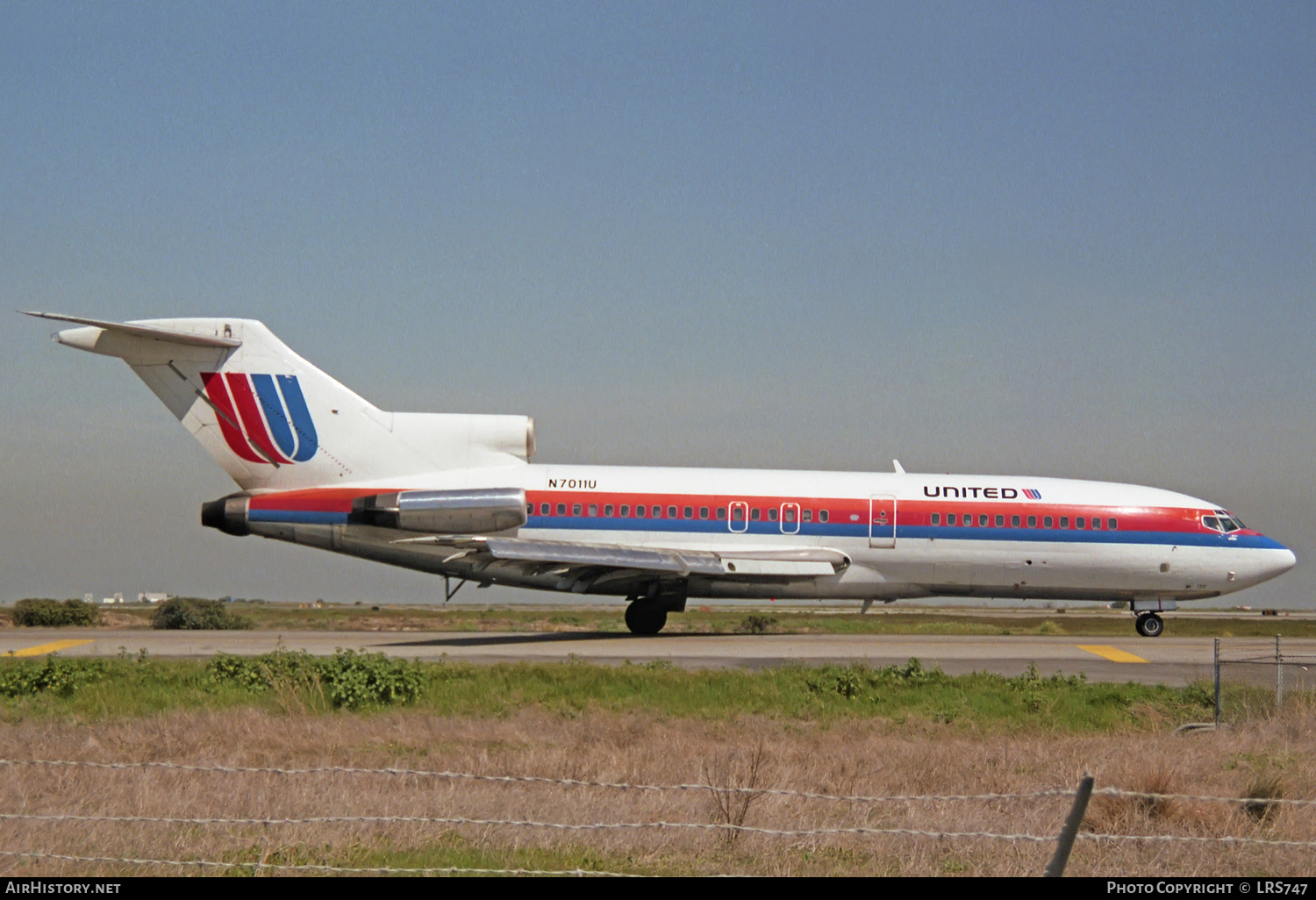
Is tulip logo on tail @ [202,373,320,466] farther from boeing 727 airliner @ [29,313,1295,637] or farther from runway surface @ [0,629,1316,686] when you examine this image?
runway surface @ [0,629,1316,686]

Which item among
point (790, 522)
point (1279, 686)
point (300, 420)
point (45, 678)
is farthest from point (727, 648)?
point (45, 678)

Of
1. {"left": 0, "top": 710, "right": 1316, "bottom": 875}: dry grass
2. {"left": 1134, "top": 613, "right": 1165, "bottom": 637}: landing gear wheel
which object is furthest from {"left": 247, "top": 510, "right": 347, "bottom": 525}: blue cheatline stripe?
{"left": 1134, "top": 613, "right": 1165, "bottom": 637}: landing gear wheel

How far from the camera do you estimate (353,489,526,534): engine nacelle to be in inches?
1062

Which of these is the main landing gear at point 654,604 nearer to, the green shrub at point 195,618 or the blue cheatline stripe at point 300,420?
the blue cheatline stripe at point 300,420

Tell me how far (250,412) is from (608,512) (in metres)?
8.18

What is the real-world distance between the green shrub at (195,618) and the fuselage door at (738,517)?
1572 centimetres

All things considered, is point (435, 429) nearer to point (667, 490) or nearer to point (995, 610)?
point (667, 490)

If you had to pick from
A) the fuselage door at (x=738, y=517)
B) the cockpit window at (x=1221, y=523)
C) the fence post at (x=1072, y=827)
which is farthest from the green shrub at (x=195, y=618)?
the fence post at (x=1072, y=827)

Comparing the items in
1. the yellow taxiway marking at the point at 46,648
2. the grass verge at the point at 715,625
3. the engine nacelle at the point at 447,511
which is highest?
the engine nacelle at the point at 447,511

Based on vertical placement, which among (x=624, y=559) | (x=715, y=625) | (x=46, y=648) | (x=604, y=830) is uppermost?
(x=624, y=559)

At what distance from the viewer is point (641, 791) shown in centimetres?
1084

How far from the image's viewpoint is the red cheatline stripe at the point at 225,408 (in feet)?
90.8

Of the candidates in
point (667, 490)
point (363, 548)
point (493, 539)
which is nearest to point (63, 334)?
point (363, 548)

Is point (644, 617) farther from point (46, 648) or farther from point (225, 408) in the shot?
point (46, 648)
